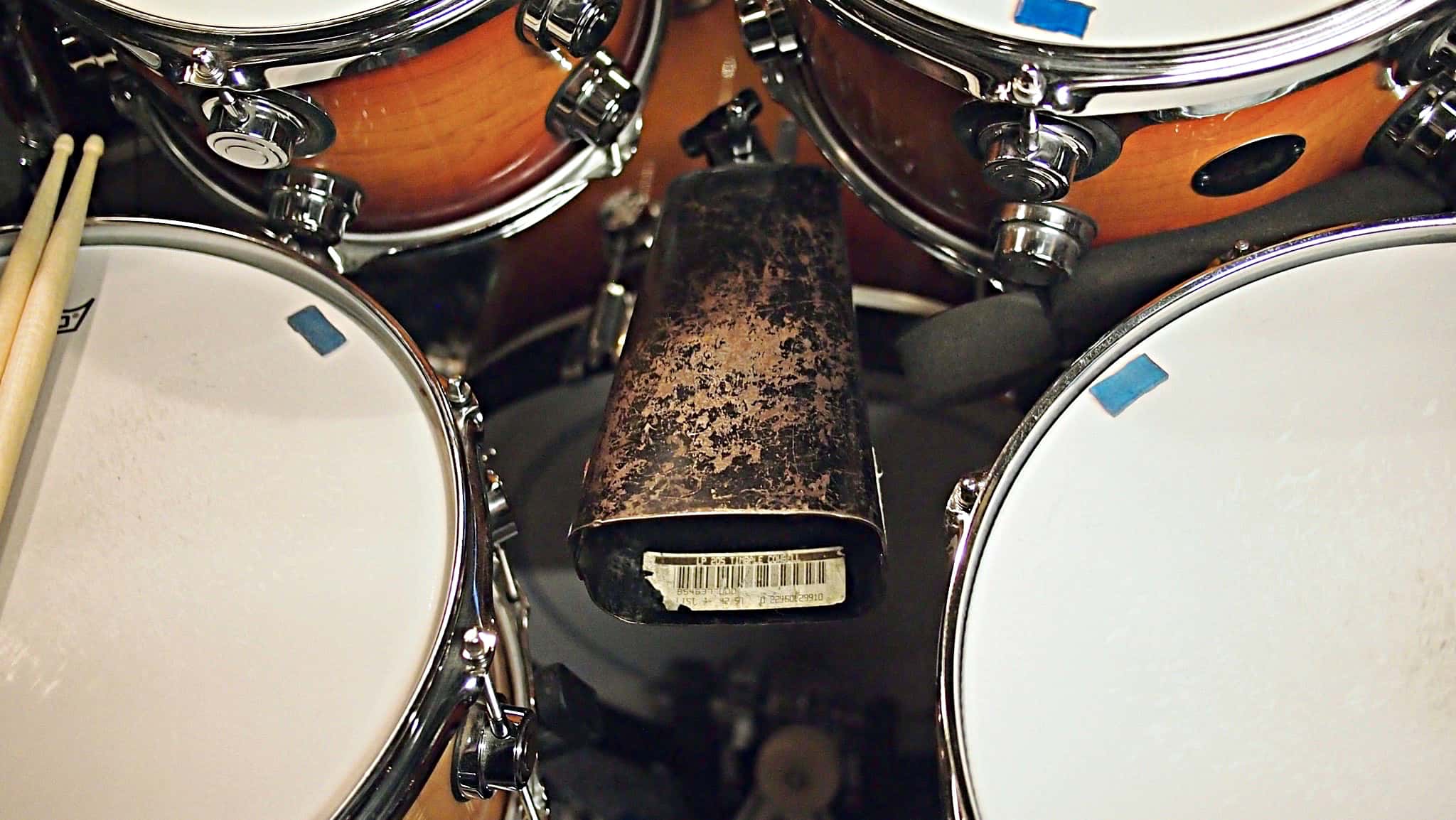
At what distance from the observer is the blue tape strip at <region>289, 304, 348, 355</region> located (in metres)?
Answer: 0.70

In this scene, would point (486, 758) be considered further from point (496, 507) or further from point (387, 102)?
point (387, 102)

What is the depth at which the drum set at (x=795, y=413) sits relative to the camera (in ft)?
1.80

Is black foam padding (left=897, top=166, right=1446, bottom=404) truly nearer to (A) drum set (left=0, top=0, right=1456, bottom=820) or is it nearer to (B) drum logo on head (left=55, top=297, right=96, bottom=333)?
(A) drum set (left=0, top=0, right=1456, bottom=820)

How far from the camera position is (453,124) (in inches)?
30.9

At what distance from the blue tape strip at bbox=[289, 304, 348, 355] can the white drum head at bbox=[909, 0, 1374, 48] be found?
1.37 feet

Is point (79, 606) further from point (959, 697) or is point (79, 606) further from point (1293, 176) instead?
point (1293, 176)

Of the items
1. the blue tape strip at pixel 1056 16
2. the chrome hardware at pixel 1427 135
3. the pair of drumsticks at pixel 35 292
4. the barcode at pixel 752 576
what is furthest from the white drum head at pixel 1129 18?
the pair of drumsticks at pixel 35 292

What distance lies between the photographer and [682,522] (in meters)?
0.67

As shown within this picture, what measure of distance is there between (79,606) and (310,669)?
15 cm

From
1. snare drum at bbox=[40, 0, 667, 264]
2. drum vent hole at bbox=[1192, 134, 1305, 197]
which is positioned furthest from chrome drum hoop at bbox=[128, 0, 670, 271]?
drum vent hole at bbox=[1192, 134, 1305, 197]

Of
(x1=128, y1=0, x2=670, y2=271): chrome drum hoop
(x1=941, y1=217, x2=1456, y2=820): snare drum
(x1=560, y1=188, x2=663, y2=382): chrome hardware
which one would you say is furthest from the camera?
(x1=560, y1=188, x2=663, y2=382): chrome hardware

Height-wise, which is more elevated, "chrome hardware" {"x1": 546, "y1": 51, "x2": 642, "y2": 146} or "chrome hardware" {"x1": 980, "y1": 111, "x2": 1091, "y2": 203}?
"chrome hardware" {"x1": 546, "y1": 51, "x2": 642, "y2": 146}

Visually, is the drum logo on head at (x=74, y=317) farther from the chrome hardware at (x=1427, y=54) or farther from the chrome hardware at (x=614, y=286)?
the chrome hardware at (x=1427, y=54)

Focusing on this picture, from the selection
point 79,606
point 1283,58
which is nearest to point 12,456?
point 79,606
